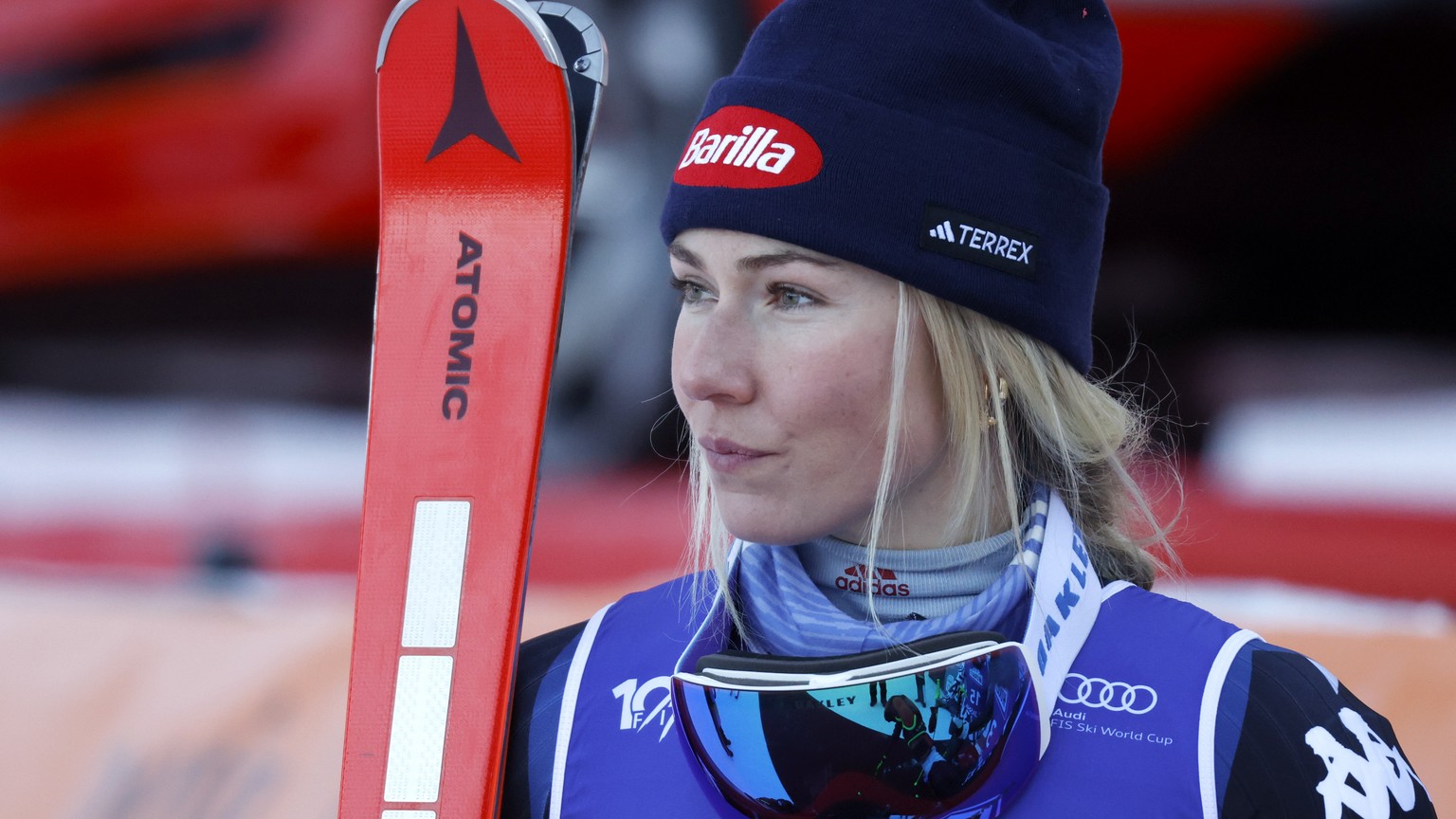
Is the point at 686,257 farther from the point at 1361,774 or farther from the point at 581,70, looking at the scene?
the point at 1361,774

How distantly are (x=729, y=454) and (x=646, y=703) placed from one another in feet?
0.82

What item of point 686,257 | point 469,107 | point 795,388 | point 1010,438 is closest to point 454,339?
point 469,107

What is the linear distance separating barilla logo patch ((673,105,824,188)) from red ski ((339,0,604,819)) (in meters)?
0.23

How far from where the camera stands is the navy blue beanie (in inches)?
43.0

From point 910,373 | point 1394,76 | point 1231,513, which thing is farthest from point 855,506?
point 1394,76

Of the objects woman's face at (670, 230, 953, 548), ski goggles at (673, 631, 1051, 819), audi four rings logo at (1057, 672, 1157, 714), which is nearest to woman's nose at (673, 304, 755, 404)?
woman's face at (670, 230, 953, 548)

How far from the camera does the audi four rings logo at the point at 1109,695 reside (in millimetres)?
1055

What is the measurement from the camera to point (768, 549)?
A: 1.20 metres

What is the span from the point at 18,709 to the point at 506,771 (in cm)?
146

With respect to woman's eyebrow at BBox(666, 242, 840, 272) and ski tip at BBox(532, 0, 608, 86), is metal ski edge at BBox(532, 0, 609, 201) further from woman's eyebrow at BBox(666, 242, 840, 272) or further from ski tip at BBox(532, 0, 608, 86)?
woman's eyebrow at BBox(666, 242, 840, 272)

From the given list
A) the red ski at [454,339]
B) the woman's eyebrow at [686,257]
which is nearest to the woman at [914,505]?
the woman's eyebrow at [686,257]

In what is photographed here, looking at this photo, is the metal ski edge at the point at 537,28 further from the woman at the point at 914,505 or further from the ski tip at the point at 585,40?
the woman at the point at 914,505

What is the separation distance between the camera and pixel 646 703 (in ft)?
3.86

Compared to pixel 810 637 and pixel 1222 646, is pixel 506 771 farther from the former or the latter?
pixel 1222 646
